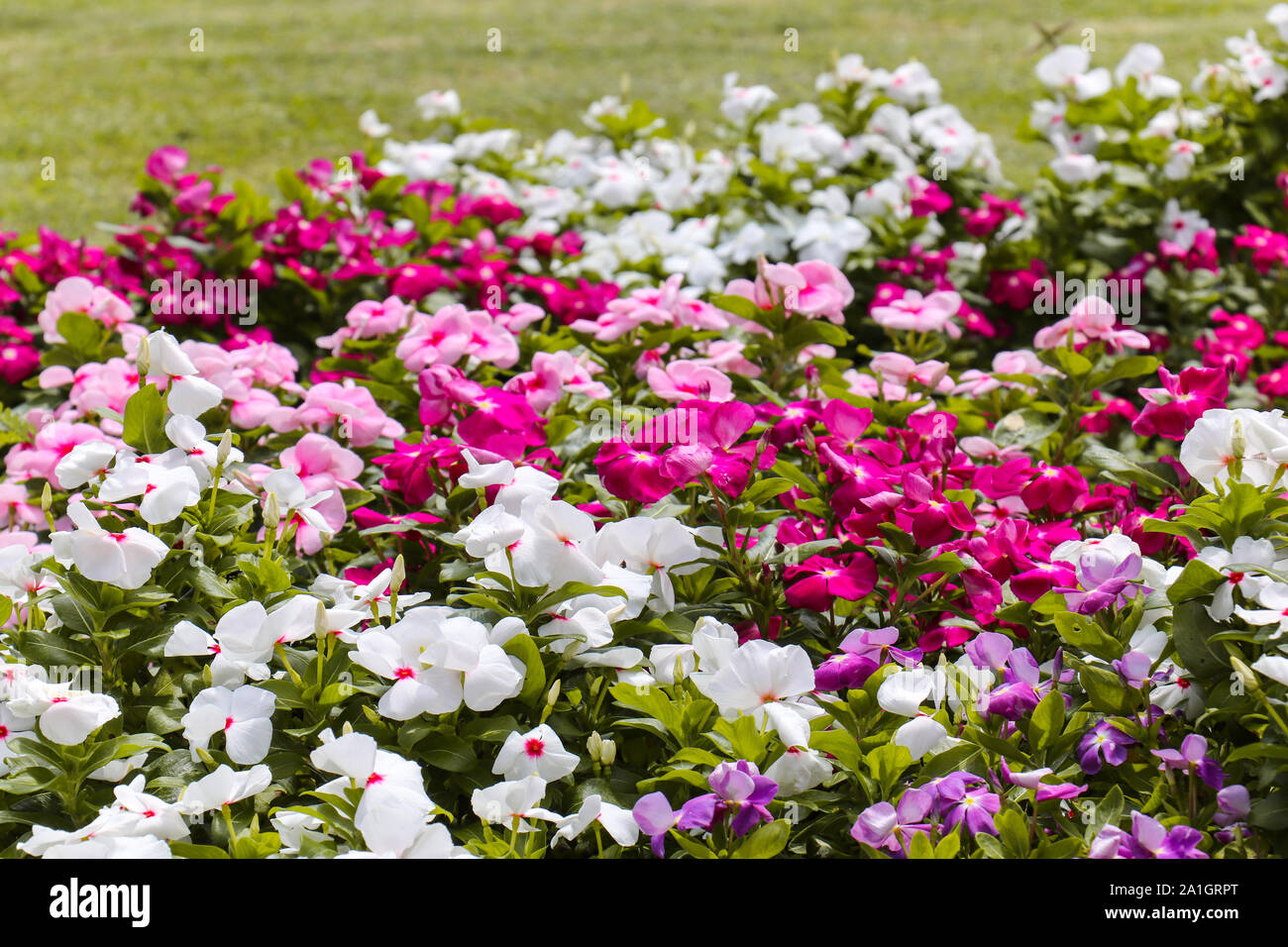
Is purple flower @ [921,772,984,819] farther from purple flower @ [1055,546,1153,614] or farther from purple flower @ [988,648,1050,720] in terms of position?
purple flower @ [1055,546,1153,614]

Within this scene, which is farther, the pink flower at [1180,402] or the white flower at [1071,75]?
the white flower at [1071,75]

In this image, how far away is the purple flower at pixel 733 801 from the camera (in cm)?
145

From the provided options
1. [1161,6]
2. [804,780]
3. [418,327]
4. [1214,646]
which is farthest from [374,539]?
[1161,6]

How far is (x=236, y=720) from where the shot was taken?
158 centimetres

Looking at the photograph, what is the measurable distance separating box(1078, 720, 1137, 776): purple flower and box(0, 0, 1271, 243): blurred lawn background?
7.03m

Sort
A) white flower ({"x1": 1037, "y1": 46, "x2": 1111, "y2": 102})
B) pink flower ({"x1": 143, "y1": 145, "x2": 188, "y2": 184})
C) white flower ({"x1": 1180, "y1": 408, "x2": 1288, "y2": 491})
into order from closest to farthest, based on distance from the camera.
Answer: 1. white flower ({"x1": 1180, "y1": 408, "x2": 1288, "y2": 491})
2. pink flower ({"x1": 143, "y1": 145, "x2": 188, "y2": 184})
3. white flower ({"x1": 1037, "y1": 46, "x2": 1111, "y2": 102})

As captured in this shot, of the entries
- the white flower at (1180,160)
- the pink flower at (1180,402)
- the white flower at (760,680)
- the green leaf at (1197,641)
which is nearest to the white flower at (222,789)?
the white flower at (760,680)

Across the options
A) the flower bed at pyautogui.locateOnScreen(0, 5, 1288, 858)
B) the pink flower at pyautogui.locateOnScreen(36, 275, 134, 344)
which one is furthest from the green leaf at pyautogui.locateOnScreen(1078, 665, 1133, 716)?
the pink flower at pyautogui.locateOnScreen(36, 275, 134, 344)

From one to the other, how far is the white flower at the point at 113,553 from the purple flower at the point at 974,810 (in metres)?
1.08

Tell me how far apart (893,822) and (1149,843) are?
0.29m

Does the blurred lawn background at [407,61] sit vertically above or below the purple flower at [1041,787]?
above

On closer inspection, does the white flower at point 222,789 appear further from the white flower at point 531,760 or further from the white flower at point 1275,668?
the white flower at point 1275,668

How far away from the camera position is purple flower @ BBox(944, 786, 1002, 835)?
1.47m

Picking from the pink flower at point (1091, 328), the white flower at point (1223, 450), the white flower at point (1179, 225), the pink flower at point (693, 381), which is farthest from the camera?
the white flower at point (1179, 225)
